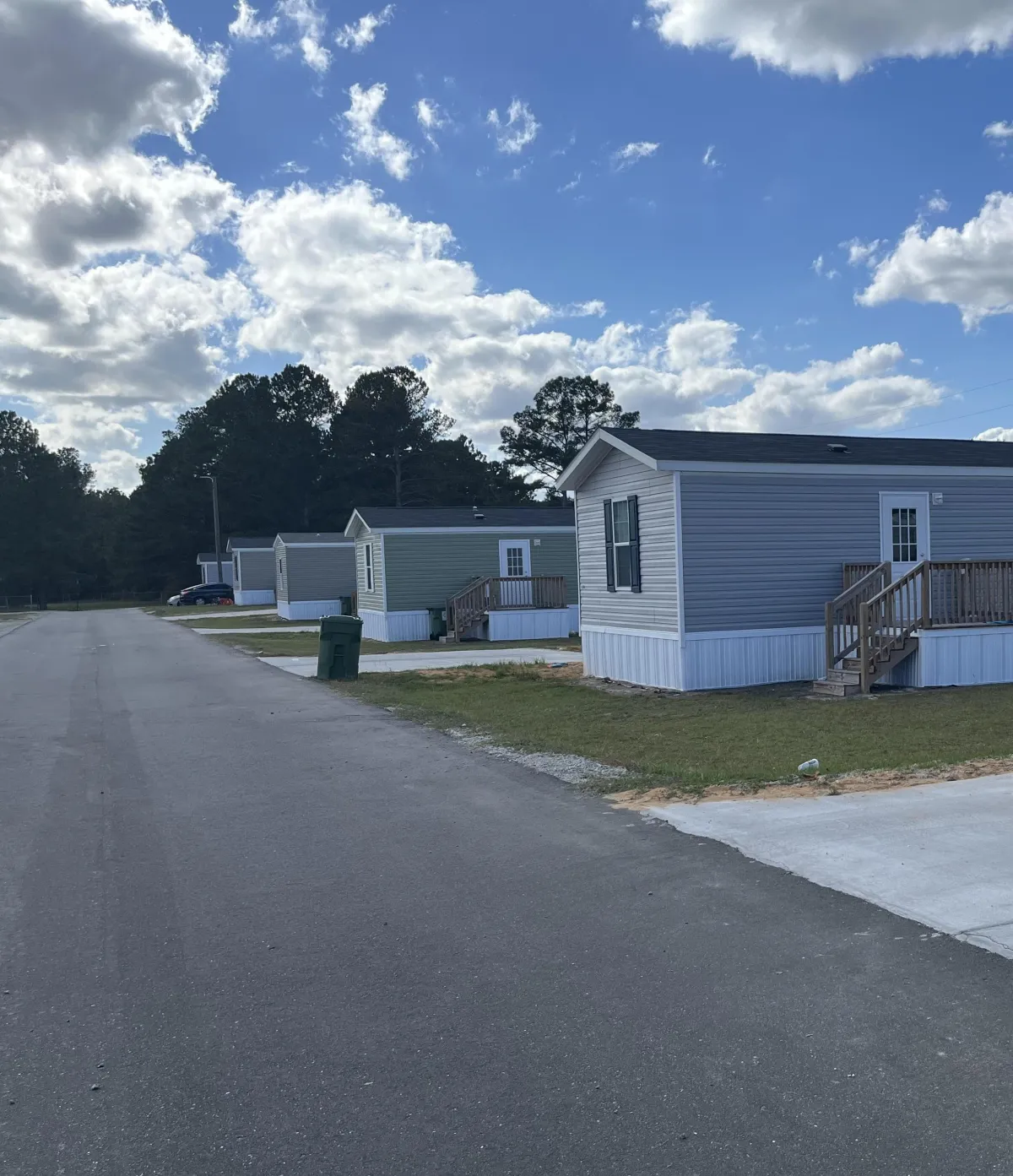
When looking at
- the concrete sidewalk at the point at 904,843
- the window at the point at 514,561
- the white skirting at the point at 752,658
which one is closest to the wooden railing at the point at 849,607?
the white skirting at the point at 752,658

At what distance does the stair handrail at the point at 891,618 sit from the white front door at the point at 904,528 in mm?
1500

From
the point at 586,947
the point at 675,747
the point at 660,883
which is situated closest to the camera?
the point at 586,947

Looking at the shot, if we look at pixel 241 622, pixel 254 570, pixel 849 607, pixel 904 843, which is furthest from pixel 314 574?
pixel 904 843

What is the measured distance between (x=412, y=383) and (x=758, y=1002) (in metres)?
73.5

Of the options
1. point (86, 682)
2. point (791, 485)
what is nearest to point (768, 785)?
point (791, 485)

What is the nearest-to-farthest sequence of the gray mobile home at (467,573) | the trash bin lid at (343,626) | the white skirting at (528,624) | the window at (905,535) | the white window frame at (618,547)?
the window at (905,535) < the white window frame at (618,547) < the trash bin lid at (343,626) < the white skirting at (528,624) < the gray mobile home at (467,573)

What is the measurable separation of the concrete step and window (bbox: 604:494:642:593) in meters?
3.38

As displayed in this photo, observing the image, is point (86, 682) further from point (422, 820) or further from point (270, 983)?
point (270, 983)

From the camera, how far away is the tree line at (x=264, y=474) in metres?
71.9

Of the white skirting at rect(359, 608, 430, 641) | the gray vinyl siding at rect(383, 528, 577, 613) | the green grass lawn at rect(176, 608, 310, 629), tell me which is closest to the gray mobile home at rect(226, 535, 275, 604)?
the green grass lawn at rect(176, 608, 310, 629)

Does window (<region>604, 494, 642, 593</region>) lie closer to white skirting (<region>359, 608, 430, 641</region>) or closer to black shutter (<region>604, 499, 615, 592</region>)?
black shutter (<region>604, 499, 615, 592</region>)

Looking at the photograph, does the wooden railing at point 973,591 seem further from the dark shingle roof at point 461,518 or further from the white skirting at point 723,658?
the dark shingle roof at point 461,518

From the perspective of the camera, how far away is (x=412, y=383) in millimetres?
75438

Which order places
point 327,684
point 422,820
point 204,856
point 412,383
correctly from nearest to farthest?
point 204,856 < point 422,820 < point 327,684 < point 412,383
